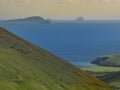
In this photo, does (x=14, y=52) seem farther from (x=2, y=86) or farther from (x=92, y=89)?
(x=2, y=86)

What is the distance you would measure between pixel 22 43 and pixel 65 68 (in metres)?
9.04

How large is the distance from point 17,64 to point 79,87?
853 cm

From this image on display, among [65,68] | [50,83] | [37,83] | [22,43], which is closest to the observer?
[37,83]

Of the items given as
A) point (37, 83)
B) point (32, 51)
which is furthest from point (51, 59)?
point (37, 83)

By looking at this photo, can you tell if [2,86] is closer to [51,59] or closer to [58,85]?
[58,85]

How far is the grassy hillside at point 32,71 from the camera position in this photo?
41022 millimetres

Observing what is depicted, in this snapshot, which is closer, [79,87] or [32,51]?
[79,87]

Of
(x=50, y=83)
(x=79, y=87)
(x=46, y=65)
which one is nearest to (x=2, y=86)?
(x=50, y=83)

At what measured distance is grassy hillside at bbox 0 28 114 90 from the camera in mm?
41022

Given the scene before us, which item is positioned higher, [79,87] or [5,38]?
[5,38]

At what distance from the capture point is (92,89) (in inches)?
2003

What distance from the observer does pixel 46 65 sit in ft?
181

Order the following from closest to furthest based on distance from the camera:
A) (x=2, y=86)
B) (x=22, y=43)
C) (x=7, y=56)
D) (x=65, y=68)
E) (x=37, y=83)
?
(x=2, y=86), (x=37, y=83), (x=7, y=56), (x=65, y=68), (x=22, y=43)

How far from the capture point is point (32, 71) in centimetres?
4750
